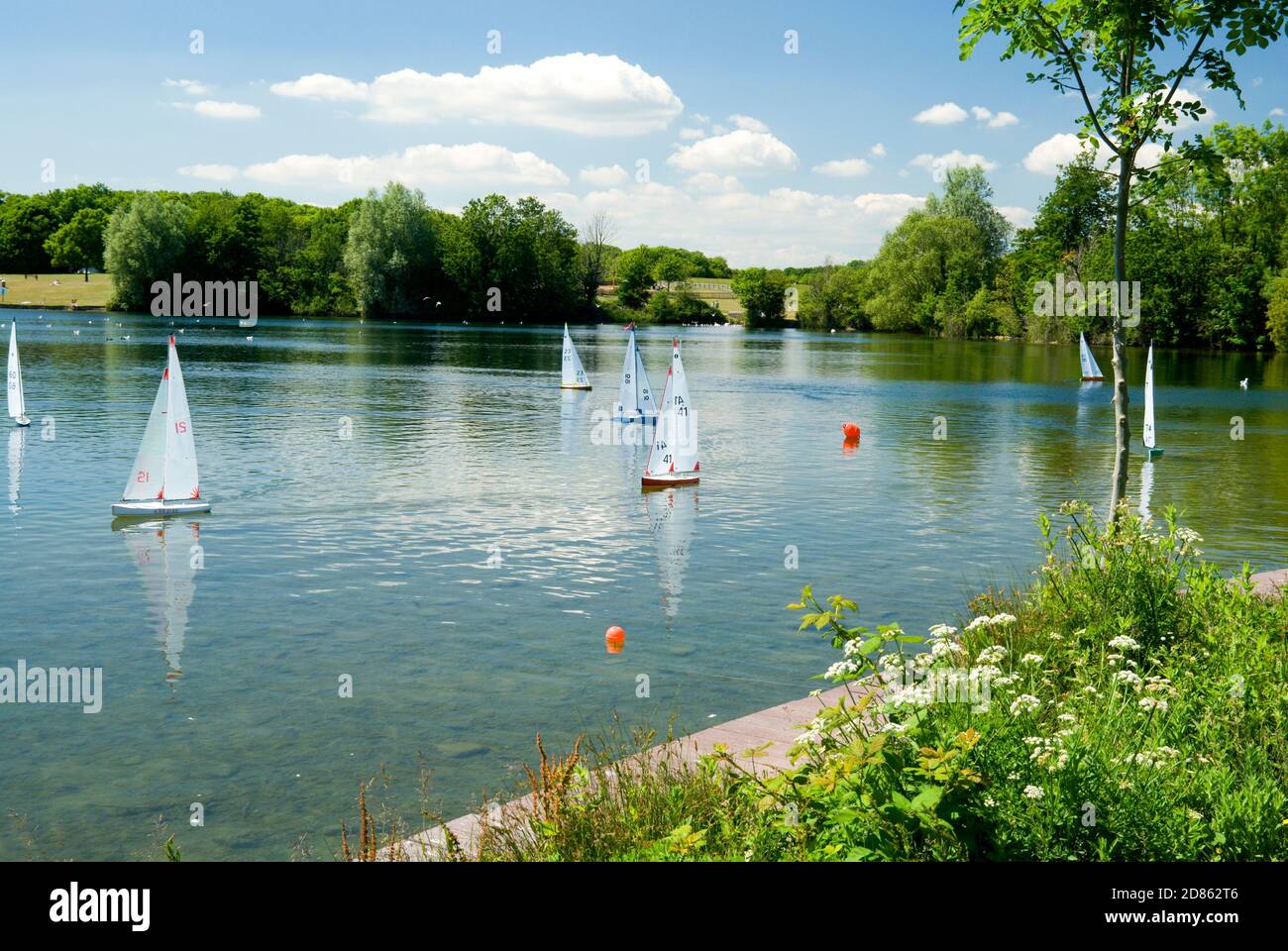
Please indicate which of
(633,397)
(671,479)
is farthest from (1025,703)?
(633,397)

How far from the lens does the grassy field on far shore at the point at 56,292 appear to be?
170750 millimetres

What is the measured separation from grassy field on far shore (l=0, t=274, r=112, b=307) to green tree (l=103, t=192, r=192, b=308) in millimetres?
9307

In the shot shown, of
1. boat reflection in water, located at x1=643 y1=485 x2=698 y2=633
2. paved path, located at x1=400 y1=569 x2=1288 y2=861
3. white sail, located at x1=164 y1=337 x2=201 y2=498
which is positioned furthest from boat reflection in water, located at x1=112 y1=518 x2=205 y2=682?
paved path, located at x1=400 y1=569 x2=1288 y2=861

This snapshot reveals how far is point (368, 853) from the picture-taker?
25.1 feet

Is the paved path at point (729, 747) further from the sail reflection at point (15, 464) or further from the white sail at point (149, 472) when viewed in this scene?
the sail reflection at point (15, 464)

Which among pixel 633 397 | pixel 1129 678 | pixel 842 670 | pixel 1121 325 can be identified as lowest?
pixel 1129 678

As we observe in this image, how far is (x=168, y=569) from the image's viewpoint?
2156 centimetres

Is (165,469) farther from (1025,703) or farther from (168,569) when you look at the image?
(1025,703)

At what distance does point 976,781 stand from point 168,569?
1858 cm
